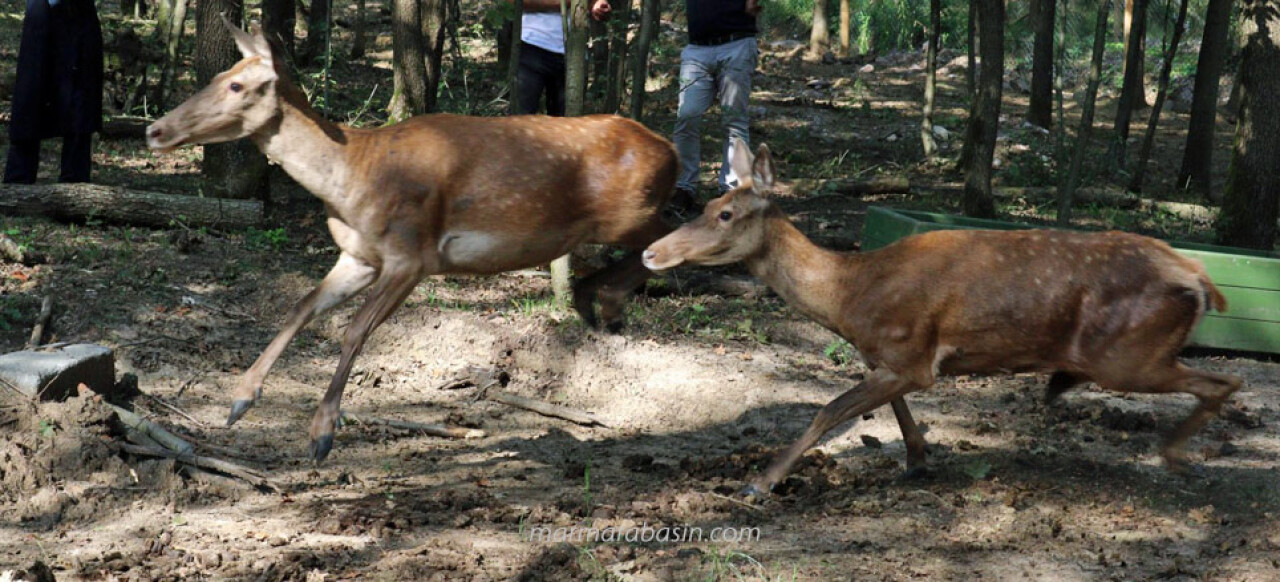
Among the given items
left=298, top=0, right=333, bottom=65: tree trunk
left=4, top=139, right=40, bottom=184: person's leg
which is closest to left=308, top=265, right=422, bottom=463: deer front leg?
left=4, top=139, right=40, bottom=184: person's leg

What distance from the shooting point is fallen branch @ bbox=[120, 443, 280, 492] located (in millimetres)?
5691

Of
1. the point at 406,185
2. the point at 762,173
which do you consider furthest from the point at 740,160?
the point at 406,185

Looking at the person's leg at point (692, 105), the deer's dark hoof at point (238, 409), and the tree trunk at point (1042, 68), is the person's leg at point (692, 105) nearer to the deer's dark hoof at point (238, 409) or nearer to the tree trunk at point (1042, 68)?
the deer's dark hoof at point (238, 409)

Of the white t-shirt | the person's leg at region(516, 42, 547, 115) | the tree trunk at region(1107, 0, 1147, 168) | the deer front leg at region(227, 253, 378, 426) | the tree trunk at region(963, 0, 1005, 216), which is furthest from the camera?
the tree trunk at region(1107, 0, 1147, 168)

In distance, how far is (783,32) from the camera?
44.9m

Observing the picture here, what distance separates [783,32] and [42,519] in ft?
137

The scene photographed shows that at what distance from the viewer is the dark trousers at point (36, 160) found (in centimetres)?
989

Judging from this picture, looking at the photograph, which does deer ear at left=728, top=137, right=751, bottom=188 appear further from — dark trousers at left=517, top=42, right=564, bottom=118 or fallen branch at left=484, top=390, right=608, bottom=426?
dark trousers at left=517, top=42, right=564, bottom=118

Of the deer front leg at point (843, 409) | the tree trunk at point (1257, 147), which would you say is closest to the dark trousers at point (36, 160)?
the deer front leg at point (843, 409)

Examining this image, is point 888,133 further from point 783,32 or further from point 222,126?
point 783,32

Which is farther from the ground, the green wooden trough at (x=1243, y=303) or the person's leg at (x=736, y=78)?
the person's leg at (x=736, y=78)

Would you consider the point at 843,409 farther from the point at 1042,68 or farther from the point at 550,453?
the point at 1042,68

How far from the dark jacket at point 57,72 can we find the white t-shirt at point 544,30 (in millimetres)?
3708

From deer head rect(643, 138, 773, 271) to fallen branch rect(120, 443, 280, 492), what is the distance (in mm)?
2136
